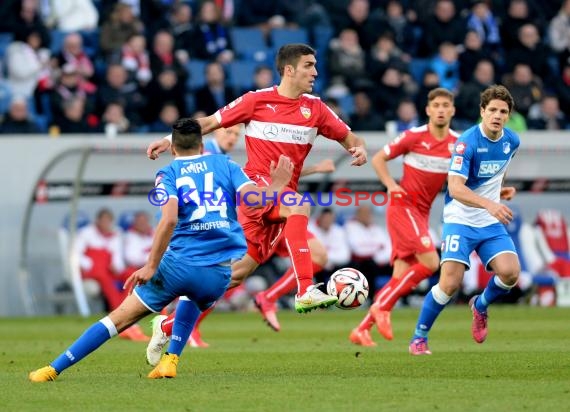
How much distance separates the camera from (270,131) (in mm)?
11500

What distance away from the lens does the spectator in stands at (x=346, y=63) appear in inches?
906

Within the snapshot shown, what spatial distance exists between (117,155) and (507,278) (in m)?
10.1

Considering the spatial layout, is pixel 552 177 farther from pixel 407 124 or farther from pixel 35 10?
pixel 35 10

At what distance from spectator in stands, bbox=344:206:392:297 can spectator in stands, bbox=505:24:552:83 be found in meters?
4.89

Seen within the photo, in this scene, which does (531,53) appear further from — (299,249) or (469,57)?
(299,249)

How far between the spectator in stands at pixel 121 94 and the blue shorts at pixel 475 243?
10.4 meters

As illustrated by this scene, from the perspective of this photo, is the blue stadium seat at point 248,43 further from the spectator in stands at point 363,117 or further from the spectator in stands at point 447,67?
the spectator in stands at point 447,67

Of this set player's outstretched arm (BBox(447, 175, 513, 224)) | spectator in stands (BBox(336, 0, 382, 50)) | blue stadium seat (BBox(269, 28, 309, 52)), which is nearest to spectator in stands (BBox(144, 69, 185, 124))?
blue stadium seat (BBox(269, 28, 309, 52))

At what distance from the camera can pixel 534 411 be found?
7594 mm

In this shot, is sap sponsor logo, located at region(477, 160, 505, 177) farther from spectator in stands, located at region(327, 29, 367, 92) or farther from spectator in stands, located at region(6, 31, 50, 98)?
spectator in stands, located at region(327, 29, 367, 92)

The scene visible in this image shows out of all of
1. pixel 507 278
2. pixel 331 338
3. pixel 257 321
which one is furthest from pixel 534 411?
pixel 257 321

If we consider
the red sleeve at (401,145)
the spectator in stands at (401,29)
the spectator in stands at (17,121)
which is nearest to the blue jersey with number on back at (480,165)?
the red sleeve at (401,145)

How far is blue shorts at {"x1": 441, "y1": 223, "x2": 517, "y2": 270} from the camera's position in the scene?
38.2 feet

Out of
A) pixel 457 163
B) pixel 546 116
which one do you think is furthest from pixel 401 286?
pixel 546 116
